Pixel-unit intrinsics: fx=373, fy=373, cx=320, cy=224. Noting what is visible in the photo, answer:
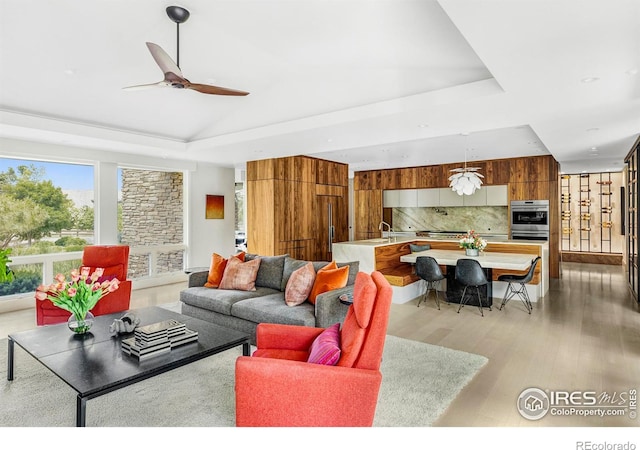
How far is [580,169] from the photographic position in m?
9.02

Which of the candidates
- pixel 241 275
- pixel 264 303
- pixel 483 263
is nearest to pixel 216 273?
pixel 241 275

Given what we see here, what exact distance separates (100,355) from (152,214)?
207 inches

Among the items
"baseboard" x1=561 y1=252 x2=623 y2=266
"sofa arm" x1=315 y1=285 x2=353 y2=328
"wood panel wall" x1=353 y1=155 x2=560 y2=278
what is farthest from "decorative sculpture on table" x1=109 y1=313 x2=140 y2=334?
"baseboard" x1=561 y1=252 x2=623 y2=266

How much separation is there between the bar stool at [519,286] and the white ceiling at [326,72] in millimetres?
1875

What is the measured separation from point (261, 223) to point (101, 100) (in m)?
3.18

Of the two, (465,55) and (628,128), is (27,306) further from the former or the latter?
(628,128)

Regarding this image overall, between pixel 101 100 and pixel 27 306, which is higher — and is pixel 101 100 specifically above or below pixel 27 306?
above

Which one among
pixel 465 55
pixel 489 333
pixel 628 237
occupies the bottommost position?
pixel 489 333

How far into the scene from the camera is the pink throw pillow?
195 centimetres

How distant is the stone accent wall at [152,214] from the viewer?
6.88 meters

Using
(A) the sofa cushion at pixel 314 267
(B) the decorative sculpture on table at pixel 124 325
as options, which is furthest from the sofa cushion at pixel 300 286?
(B) the decorative sculpture on table at pixel 124 325

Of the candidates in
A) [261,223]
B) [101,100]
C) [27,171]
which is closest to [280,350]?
[101,100]

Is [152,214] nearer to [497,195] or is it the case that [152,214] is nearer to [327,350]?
[327,350]

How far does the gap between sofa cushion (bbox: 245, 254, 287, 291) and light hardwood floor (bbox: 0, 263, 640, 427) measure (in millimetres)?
1430
